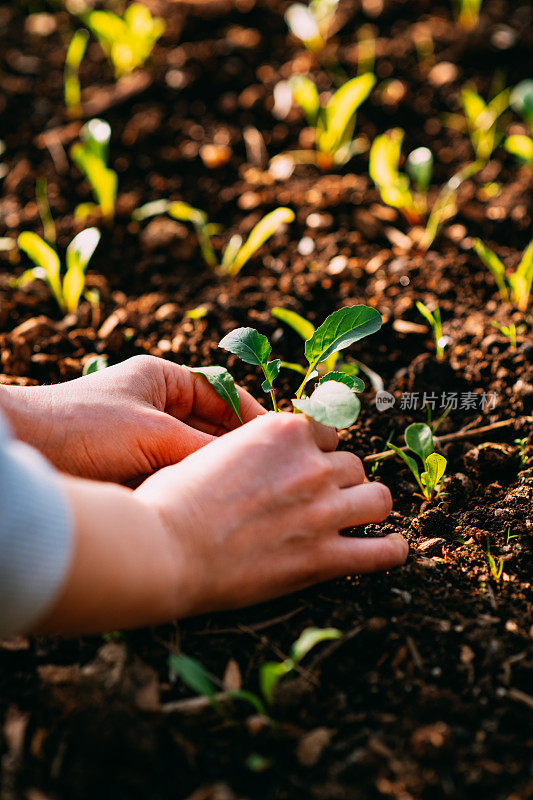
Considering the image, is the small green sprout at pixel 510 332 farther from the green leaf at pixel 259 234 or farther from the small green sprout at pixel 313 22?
the small green sprout at pixel 313 22

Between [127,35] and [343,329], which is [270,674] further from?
[127,35]

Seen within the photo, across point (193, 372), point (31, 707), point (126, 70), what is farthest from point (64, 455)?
point (126, 70)

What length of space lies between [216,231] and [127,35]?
1023 millimetres

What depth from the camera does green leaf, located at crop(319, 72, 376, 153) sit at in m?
2.10

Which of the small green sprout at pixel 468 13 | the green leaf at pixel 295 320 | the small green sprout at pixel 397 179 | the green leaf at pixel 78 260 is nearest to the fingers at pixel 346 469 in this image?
the green leaf at pixel 295 320

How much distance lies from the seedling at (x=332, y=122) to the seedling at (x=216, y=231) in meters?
0.36

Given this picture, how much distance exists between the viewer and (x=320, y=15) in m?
2.61

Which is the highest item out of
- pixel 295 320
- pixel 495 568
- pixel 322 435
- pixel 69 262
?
pixel 69 262

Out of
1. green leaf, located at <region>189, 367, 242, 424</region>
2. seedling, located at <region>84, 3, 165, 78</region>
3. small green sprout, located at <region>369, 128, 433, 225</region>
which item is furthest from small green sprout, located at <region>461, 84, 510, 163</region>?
green leaf, located at <region>189, 367, 242, 424</region>

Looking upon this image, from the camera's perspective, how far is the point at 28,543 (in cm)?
84

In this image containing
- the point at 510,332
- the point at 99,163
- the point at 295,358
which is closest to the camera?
the point at 510,332

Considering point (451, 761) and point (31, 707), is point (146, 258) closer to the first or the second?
point (31, 707)

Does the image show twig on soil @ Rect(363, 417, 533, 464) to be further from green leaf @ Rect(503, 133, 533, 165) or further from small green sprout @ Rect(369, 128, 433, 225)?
green leaf @ Rect(503, 133, 533, 165)

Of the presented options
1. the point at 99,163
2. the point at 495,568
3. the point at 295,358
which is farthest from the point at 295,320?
the point at 99,163
